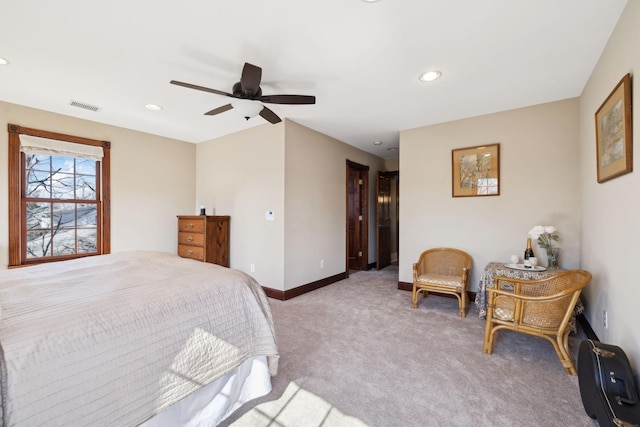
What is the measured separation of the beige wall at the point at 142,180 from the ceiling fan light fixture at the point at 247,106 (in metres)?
2.84

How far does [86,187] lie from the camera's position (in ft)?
13.1

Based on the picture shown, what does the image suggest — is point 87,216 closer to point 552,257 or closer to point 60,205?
point 60,205

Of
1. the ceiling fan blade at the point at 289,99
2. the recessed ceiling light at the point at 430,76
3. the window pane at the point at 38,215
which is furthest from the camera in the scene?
the window pane at the point at 38,215

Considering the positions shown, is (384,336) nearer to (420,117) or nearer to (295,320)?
(295,320)

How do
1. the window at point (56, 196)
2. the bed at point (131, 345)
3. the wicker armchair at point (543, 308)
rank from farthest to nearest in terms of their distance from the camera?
the window at point (56, 196) → the wicker armchair at point (543, 308) → the bed at point (131, 345)

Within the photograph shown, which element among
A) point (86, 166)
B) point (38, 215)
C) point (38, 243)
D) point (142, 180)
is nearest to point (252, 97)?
point (142, 180)

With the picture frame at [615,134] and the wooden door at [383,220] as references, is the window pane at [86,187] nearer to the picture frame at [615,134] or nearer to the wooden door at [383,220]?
the wooden door at [383,220]

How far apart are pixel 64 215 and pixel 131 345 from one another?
3.78 m

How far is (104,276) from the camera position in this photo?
1.83 m

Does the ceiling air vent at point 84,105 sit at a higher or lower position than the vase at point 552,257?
higher

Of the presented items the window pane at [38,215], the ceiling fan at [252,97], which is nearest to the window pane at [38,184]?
the window pane at [38,215]

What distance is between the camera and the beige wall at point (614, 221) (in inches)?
63.8

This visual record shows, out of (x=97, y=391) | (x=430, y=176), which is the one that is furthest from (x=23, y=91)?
(x=430, y=176)

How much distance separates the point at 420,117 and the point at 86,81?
12.5 feet
